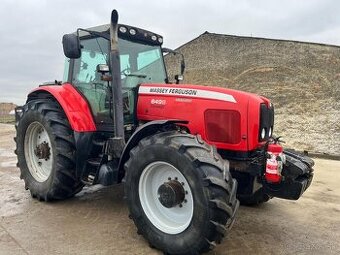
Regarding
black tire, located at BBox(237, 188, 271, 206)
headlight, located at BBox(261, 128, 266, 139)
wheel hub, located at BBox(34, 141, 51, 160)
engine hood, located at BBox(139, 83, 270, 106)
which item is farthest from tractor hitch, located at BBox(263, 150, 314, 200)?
wheel hub, located at BBox(34, 141, 51, 160)

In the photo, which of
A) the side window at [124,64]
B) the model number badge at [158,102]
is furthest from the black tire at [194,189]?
the side window at [124,64]

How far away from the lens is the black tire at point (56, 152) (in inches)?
191

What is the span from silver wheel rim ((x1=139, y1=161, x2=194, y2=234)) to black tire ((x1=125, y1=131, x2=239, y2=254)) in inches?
2.1

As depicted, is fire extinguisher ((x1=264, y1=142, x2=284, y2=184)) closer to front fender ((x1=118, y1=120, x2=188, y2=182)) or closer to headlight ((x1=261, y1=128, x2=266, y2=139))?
headlight ((x1=261, y1=128, x2=266, y2=139))

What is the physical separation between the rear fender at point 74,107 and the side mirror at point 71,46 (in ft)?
2.41

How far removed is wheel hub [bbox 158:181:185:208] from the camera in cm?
368

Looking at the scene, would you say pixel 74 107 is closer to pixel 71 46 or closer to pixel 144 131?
pixel 71 46

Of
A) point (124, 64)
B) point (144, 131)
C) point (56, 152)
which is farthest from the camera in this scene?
point (124, 64)

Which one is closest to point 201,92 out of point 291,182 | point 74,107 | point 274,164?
point 274,164

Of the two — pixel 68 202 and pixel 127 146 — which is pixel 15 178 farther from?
pixel 127 146

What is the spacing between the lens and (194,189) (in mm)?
3424

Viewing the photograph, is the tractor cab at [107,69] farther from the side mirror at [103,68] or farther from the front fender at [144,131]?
the front fender at [144,131]

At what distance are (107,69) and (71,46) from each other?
0.48 metres

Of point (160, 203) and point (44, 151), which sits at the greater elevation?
point (44, 151)
